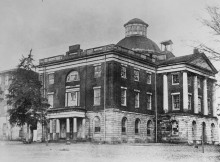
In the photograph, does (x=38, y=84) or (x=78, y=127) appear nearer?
(x=38, y=84)

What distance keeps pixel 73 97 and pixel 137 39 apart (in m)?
14.6

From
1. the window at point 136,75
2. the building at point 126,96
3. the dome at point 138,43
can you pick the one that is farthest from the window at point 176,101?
the dome at point 138,43

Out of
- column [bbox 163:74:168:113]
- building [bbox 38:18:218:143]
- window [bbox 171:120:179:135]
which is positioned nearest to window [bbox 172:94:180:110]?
building [bbox 38:18:218:143]

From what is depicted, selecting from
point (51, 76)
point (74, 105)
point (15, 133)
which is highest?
point (51, 76)

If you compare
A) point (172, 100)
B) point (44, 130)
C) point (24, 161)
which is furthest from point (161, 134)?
point (24, 161)

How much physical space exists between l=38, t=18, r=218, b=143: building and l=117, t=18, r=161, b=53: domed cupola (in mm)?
2802

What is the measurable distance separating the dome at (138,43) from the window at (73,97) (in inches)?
481

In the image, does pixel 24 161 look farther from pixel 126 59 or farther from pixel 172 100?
pixel 172 100

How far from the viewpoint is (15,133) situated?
51906 mm

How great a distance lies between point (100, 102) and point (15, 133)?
54.5ft

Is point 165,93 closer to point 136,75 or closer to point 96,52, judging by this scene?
point 136,75

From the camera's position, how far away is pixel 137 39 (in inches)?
2099

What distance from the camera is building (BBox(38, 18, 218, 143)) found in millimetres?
40375

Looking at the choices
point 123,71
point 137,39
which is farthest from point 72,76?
point 137,39
